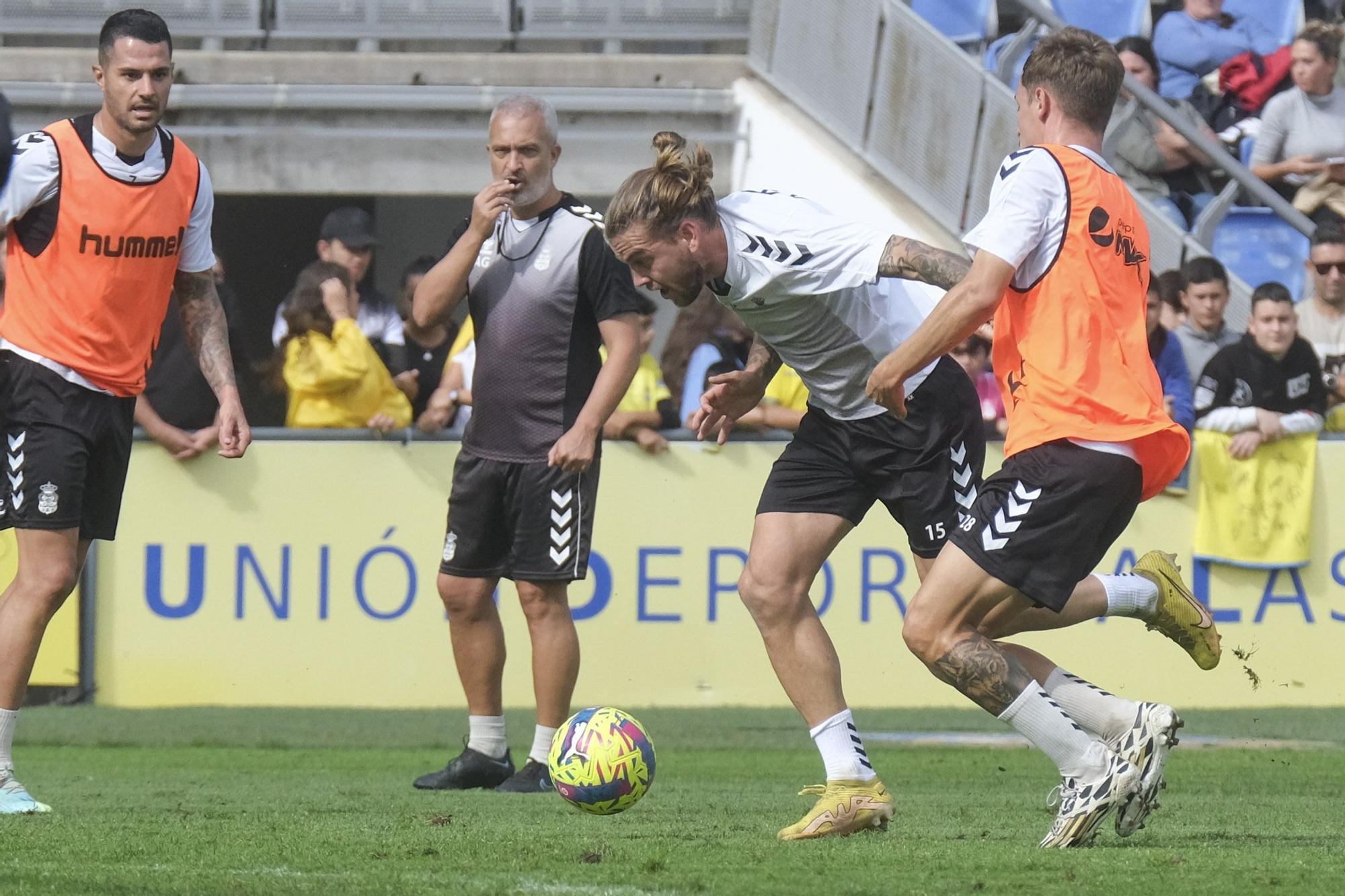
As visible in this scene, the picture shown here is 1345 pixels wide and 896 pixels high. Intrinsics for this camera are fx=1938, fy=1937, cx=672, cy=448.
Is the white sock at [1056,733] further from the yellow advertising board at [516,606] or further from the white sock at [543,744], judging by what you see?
the yellow advertising board at [516,606]

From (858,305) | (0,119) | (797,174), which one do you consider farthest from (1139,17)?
(0,119)

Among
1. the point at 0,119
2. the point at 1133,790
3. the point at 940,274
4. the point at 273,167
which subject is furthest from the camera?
the point at 273,167

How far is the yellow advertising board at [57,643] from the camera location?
34.9 feet

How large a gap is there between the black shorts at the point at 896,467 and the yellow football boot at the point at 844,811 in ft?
2.80

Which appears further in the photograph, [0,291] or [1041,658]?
[0,291]

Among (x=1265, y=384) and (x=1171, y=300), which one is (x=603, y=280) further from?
(x=1171, y=300)

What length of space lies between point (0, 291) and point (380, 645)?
11.0 feet

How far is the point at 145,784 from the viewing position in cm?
781

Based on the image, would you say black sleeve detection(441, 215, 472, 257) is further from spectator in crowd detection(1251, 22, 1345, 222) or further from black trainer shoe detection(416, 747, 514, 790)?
spectator in crowd detection(1251, 22, 1345, 222)

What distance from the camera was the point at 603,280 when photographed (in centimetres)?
768

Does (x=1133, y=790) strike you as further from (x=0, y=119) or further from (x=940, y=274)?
(x=0, y=119)

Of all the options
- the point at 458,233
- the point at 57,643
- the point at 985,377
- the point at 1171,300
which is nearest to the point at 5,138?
the point at 458,233

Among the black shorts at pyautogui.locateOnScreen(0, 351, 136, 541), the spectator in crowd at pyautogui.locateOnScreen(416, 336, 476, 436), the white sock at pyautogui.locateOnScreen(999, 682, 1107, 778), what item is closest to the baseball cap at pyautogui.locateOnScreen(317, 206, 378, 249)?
the spectator in crowd at pyautogui.locateOnScreen(416, 336, 476, 436)

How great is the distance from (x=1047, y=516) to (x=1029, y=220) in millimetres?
805
